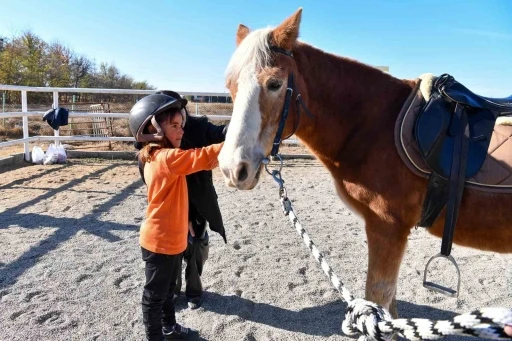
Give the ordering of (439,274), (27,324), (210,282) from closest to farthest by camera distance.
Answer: (27,324) < (210,282) < (439,274)

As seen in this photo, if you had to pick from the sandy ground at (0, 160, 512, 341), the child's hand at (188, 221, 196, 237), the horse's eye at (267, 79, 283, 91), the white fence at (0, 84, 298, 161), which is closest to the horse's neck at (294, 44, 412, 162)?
the horse's eye at (267, 79, 283, 91)

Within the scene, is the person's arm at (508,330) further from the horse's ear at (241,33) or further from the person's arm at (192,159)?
the horse's ear at (241,33)

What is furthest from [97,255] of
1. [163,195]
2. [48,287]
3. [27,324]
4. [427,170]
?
[427,170]

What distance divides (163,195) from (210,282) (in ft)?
4.72

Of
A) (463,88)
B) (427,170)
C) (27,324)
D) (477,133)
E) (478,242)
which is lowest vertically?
(27,324)

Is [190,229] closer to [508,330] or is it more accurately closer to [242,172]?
[242,172]

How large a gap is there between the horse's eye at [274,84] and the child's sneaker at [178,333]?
1845mm

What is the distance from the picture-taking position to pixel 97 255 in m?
3.76

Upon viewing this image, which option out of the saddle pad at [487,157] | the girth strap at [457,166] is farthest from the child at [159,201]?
the girth strap at [457,166]

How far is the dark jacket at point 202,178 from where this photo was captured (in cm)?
282

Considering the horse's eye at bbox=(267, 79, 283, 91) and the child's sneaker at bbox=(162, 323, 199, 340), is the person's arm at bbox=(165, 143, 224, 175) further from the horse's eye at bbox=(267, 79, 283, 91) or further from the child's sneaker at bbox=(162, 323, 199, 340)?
the child's sneaker at bbox=(162, 323, 199, 340)

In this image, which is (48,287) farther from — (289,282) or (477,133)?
(477,133)

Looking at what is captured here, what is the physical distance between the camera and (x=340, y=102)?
2029 mm

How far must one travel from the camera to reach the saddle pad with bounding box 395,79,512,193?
70.0 inches
